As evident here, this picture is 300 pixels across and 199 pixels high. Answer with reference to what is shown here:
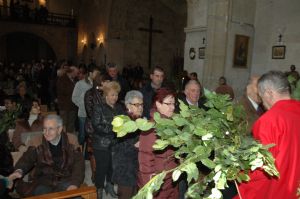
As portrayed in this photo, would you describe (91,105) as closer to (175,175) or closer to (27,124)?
(27,124)

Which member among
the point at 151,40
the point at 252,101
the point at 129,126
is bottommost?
the point at 252,101

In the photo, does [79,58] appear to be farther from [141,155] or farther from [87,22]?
[141,155]

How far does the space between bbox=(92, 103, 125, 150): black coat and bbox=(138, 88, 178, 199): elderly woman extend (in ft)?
3.51

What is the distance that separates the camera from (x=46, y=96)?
36.8 feet

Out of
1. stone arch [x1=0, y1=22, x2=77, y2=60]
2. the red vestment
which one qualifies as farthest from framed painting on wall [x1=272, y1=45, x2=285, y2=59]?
stone arch [x1=0, y1=22, x2=77, y2=60]

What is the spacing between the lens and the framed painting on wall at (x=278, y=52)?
869 centimetres

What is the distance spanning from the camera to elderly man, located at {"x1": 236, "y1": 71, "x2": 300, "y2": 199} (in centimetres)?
176

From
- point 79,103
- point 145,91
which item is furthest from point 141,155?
point 79,103

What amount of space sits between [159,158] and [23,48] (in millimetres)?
25314

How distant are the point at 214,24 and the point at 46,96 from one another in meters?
6.57

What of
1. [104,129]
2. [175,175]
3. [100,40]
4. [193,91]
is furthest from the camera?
[100,40]

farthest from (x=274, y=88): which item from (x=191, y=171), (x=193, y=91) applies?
(x=193, y=91)

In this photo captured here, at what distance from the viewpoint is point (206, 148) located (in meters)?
1.41

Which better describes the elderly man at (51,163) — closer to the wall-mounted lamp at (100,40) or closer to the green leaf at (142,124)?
the green leaf at (142,124)
